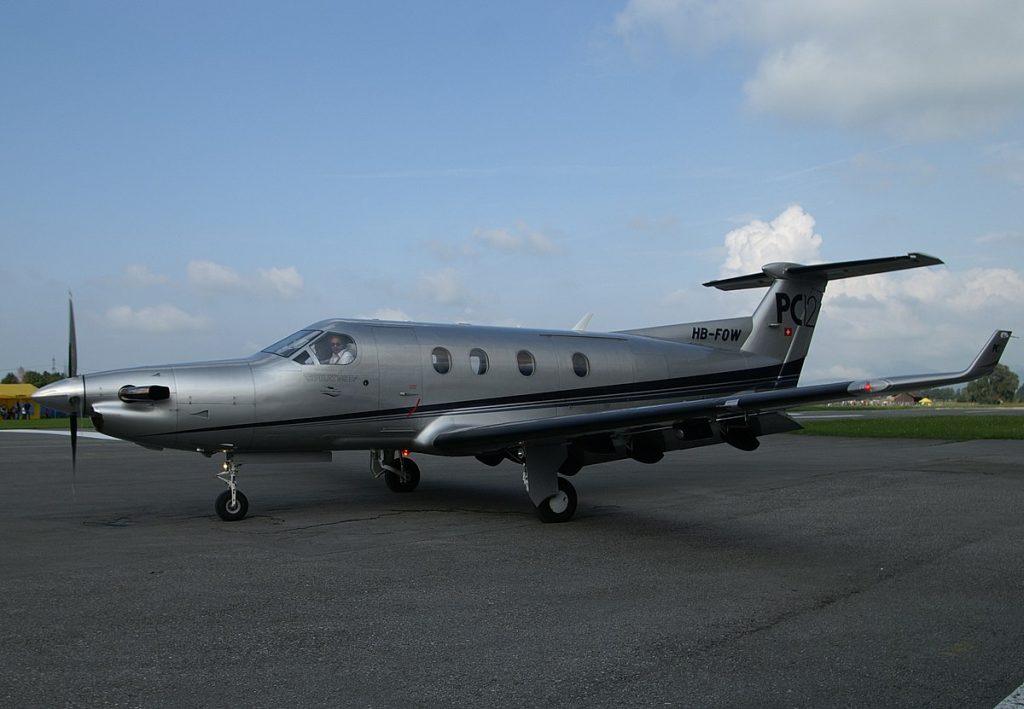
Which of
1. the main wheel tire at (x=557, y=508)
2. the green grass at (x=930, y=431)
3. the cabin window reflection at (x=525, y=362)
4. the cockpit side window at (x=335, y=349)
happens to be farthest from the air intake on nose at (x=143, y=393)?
the green grass at (x=930, y=431)

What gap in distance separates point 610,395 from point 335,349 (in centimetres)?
451

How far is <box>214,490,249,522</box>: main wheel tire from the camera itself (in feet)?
33.2

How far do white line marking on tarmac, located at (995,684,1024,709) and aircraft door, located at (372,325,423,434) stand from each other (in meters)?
8.11

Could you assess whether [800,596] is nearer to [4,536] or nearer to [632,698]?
[632,698]

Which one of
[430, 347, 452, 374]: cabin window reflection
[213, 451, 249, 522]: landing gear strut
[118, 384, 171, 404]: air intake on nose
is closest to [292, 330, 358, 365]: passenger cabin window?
[430, 347, 452, 374]: cabin window reflection

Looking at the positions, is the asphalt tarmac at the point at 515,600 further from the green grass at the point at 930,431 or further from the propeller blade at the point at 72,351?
the green grass at the point at 930,431

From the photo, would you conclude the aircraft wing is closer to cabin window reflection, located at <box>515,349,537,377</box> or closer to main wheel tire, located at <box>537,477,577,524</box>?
main wheel tire, located at <box>537,477,577,524</box>

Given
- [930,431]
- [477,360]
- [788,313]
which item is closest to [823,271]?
[788,313]

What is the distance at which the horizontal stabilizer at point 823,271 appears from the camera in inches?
504

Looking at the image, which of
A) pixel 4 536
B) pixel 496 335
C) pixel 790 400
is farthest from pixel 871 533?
pixel 4 536

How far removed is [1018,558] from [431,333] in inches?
298

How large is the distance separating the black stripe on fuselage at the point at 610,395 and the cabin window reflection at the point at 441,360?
50 centimetres

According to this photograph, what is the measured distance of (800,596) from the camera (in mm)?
6324

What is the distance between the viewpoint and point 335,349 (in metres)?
10.9
